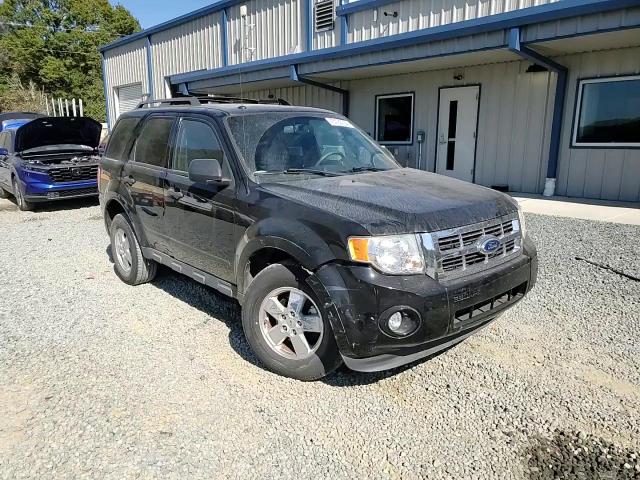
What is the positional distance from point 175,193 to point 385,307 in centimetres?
234

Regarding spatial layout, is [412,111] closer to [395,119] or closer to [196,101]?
[395,119]

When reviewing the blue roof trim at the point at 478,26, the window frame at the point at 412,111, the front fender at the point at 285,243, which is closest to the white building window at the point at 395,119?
the window frame at the point at 412,111

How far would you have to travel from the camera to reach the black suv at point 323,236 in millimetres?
2691

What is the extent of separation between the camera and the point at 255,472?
7.63 ft

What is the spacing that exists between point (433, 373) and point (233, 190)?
1.95m

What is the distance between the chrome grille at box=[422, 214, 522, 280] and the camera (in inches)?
109

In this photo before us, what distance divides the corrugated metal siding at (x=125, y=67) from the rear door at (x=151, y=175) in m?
19.2

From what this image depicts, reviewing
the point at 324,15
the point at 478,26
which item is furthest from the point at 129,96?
the point at 478,26

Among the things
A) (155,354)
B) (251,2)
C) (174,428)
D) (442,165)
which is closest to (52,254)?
(155,354)

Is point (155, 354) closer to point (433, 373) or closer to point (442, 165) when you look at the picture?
point (433, 373)

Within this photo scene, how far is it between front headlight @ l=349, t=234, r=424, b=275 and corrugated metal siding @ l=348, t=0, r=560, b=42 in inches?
374

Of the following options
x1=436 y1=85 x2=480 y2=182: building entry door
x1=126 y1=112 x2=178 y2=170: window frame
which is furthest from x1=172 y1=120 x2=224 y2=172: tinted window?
x1=436 y1=85 x2=480 y2=182: building entry door

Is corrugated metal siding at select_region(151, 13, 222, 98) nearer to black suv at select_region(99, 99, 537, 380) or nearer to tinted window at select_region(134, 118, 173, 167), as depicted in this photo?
tinted window at select_region(134, 118, 173, 167)

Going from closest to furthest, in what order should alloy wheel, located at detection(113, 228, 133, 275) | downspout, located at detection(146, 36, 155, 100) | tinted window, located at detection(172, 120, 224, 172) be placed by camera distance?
tinted window, located at detection(172, 120, 224, 172) < alloy wheel, located at detection(113, 228, 133, 275) < downspout, located at detection(146, 36, 155, 100)
